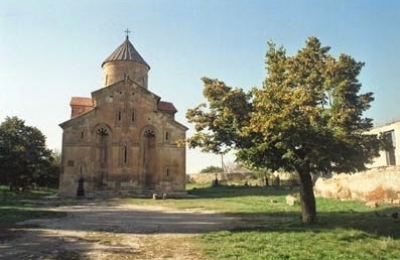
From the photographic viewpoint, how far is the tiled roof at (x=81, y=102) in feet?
130

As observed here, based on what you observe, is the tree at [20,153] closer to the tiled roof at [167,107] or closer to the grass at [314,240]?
the tiled roof at [167,107]

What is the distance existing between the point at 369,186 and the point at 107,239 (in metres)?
14.7

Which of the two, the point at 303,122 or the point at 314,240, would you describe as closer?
the point at 314,240

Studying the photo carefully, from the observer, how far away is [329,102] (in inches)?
530

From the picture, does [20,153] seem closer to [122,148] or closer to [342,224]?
[122,148]

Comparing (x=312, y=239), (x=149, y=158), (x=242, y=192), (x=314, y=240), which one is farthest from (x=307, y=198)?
(x=149, y=158)

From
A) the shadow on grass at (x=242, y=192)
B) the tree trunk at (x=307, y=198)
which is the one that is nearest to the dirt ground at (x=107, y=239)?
the tree trunk at (x=307, y=198)

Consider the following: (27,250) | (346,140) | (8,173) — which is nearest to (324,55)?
(346,140)

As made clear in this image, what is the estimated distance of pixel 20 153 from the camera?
118ft

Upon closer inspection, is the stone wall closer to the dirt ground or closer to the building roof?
the dirt ground

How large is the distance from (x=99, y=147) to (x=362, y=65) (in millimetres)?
24017

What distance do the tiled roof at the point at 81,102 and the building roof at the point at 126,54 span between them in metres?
4.28

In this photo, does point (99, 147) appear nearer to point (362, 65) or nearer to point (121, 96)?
point (121, 96)

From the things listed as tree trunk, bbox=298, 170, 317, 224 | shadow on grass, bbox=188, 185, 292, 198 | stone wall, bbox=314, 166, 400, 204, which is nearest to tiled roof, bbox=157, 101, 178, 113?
shadow on grass, bbox=188, 185, 292, 198
